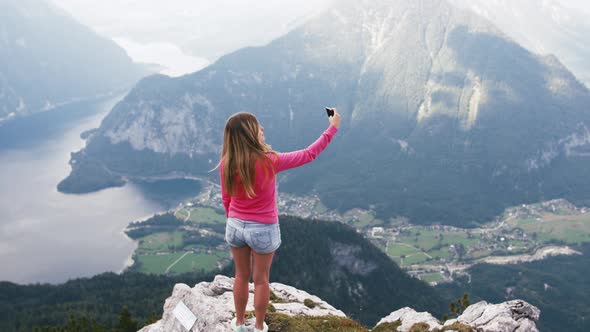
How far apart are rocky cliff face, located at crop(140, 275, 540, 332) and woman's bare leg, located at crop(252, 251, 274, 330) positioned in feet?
4.95

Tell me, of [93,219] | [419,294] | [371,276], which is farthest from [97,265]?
[419,294]

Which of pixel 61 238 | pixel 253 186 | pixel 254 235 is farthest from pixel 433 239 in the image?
pixel 253 186

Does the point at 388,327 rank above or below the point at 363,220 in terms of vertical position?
above

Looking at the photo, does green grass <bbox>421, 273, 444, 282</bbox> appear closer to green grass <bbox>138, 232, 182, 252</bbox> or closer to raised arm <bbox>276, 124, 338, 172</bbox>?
green grass <bbox>138, 232, 182, 252</bbox>

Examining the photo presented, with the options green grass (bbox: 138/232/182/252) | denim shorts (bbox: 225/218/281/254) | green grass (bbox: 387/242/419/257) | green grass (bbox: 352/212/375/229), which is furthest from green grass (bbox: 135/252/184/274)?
denim shorts (bbox: 225/218/281/254)

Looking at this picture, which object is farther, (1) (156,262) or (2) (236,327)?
(1) (156,262)

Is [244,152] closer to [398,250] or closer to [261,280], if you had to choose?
[261,280]

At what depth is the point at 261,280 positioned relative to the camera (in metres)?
11.6

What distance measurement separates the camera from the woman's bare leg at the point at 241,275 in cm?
1146

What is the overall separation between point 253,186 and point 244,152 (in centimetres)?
77

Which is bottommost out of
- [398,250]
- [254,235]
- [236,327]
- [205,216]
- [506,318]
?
[398,250]

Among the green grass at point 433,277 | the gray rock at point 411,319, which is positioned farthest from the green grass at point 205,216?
the gray rock at point 411,319

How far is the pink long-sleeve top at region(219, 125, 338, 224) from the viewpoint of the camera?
1052 cm

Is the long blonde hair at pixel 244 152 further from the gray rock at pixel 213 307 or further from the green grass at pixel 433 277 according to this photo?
the green grass at pixel 433 277
